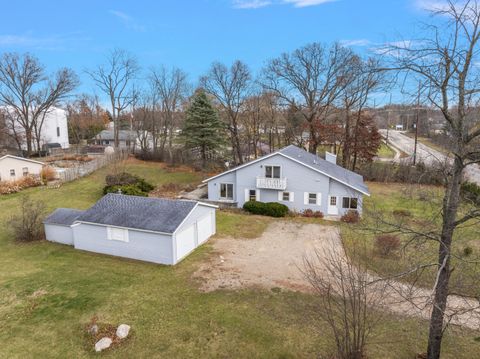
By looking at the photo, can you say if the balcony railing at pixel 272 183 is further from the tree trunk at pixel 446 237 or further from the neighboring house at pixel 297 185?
the tree trunk at pixel 446 237

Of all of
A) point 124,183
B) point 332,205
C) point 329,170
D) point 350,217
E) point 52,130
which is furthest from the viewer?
point 52,130

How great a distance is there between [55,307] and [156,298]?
3.49 m

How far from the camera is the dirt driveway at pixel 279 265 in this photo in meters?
10.7

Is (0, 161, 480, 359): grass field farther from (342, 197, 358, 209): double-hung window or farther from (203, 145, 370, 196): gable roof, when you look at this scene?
(342, 197, 358, 209): double-hung window

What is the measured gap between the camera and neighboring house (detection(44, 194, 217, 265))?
46.4ft

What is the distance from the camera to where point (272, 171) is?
74.4 feet

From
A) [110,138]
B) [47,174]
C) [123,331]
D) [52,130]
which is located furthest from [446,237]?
[110,138]

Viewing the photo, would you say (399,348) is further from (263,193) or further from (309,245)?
(263,193)

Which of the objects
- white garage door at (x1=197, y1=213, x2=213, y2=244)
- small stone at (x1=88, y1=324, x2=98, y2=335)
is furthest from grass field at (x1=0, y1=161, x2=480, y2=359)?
white garage door at (x1=197, y1=213, x2=213, y2=244)

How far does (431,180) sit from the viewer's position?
7.43 m

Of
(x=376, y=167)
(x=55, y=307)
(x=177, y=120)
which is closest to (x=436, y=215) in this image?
(x=55, y=307)

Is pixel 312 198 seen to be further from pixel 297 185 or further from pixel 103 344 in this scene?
pixel 103 344

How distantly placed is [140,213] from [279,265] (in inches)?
284

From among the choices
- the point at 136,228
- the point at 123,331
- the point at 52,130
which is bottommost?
the point at 123,331
